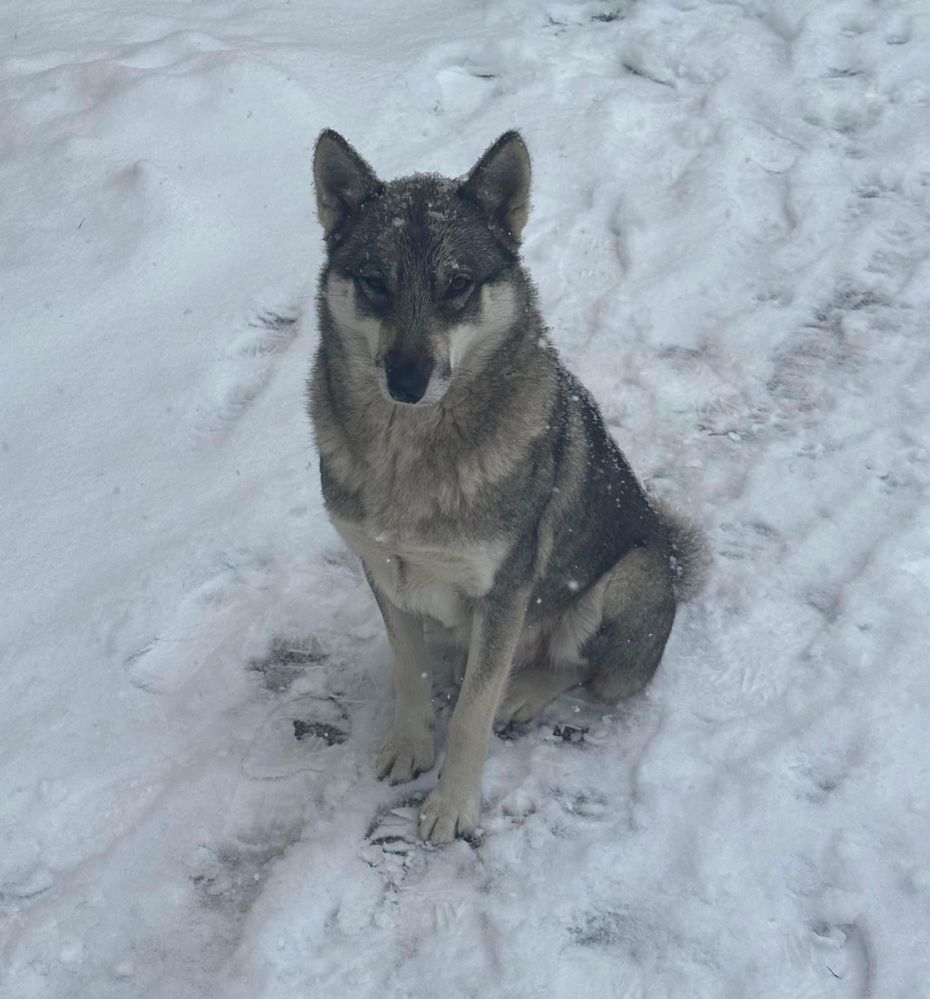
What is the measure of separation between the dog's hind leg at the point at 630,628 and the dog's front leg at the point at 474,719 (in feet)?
1.50

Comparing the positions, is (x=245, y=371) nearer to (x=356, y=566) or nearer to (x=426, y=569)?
(x=356, y=566)

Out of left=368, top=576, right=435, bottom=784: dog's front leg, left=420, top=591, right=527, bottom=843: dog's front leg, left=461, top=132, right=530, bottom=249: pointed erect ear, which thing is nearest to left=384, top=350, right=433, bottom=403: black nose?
left=461, top=132, right=530, bottom=249: pointed erect ear

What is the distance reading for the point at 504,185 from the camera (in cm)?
321

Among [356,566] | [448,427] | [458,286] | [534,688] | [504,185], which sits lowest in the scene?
[534,688]

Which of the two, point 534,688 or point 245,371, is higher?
point 245,371

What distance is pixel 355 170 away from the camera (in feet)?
10.4

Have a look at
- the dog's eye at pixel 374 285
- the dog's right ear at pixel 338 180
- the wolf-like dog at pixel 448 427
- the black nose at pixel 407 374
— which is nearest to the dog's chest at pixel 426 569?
the wolf-like dog at pixel 448 427

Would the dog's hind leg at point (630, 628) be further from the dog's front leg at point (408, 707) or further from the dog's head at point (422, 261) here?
the dog's head at point (422, 261)

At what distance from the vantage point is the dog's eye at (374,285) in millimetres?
3021

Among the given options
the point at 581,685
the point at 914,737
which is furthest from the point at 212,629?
the point at 914,737

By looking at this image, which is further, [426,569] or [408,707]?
[408,707]

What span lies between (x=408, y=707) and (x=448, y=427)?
3.75ft

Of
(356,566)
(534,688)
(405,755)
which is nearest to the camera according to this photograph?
(405,755)

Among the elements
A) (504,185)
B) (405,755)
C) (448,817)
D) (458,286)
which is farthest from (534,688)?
(504,185)
